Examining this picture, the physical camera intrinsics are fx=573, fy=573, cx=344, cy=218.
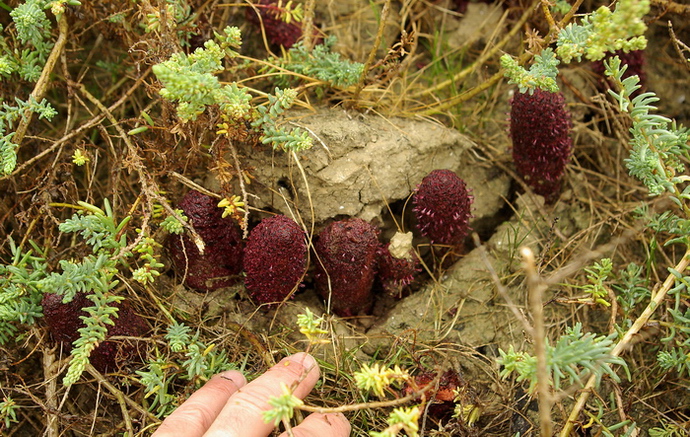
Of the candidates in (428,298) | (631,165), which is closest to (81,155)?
(428,298)

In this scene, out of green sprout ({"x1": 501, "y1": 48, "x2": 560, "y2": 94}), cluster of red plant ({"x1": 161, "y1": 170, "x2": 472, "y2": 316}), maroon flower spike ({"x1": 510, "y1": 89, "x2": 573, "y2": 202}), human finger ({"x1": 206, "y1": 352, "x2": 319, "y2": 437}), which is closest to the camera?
human finger ({"x1": 206, "y1": 352, "x2": 319, "y2": 437})

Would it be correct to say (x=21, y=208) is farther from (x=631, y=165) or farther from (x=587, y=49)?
(x=631, y=165)

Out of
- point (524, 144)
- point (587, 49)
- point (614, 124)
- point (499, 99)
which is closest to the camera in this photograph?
point (587, 49)

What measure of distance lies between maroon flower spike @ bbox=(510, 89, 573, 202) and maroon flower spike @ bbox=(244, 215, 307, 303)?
1276 mm

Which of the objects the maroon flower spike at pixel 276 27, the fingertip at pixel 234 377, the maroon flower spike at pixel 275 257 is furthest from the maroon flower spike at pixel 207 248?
the maroon flower spike at pixel 276 27

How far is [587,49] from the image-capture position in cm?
225

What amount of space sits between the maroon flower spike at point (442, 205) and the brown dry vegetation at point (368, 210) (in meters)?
0.25

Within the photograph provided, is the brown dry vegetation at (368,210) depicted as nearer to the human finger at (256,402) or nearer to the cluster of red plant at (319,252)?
the cluster of red plant at (319,252)

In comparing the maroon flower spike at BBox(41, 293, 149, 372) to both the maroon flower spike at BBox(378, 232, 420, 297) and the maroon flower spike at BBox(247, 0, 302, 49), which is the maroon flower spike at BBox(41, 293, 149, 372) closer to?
the maroon flower spike at BBox(378, 232, 420, 297)

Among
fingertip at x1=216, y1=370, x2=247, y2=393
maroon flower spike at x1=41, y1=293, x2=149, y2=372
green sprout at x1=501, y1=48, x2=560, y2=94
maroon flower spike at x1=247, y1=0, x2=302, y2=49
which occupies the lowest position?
fingertip at x1=216, y1=370, x2=247, y2=393

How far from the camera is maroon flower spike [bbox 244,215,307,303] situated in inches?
101

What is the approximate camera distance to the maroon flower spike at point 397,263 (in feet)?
9.48

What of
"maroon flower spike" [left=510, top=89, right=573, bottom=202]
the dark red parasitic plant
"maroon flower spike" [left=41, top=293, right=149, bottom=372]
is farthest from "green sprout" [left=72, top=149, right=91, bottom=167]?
"maroon flower spike" [left=510, top=89, right=573, bottom=202]

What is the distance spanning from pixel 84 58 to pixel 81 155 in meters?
1.00
